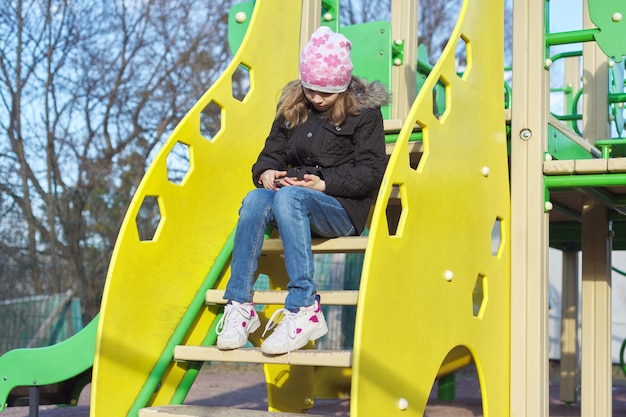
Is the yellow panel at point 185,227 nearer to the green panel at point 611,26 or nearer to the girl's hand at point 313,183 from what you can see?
the girl's hand at point 313,183

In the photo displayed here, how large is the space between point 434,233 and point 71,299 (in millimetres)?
7089

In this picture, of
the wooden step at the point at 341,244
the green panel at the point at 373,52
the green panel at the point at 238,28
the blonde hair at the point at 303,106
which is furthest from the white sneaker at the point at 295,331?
the green panel at the point at 238,28

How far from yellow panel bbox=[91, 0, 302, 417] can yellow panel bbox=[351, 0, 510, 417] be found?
99cm

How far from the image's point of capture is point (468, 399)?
7.34 metres

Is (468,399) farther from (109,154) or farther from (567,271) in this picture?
(109,154)

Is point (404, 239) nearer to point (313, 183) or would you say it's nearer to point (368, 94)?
point (313, 183)

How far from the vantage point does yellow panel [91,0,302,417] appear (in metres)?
2.93

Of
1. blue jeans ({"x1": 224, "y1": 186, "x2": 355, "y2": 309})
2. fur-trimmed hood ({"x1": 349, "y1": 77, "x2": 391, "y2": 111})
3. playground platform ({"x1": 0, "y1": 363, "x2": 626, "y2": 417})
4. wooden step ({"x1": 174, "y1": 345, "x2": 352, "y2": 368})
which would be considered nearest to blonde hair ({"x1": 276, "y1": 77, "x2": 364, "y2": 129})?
fur-trimmed hood ({"x1": 349, "y1": 77, "x2": 391, "y2": 111})

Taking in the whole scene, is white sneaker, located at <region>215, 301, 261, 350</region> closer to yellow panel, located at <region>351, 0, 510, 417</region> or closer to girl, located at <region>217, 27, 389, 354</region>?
girl, located at <region>217, 27, 389, 354</region>

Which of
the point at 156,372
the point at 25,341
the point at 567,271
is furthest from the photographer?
the point at 25,341

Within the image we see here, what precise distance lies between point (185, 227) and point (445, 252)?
107cm

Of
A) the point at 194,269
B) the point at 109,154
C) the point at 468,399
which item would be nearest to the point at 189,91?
the point at 109,154

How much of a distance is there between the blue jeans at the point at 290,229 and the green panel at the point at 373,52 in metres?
1.16

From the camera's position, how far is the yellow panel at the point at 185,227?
2930mm
